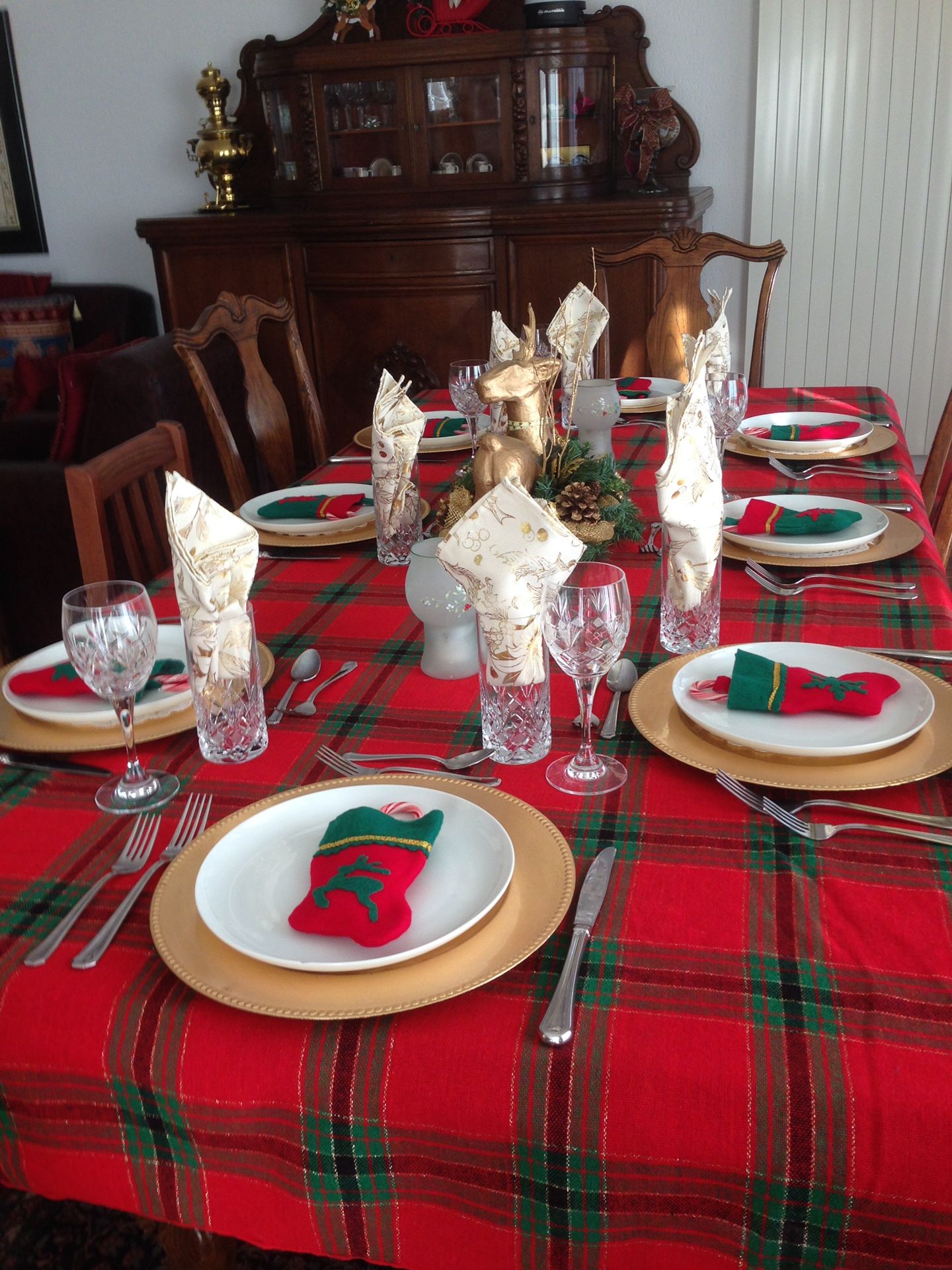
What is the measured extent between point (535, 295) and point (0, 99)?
7.81 ft

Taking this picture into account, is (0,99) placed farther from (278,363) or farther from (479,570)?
(479,570)

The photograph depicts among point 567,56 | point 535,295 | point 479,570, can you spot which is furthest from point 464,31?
point 479,570

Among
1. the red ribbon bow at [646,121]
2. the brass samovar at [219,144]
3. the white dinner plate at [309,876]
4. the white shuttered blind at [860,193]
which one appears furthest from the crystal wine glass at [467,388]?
the brass samovar at [219,144]

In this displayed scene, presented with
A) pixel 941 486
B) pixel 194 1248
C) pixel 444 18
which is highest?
pixel 444 18

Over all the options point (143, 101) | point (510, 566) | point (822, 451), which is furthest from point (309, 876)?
point (143, 101)

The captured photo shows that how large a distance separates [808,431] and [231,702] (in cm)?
115

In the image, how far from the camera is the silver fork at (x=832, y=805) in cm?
81

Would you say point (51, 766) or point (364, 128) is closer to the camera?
point (51, 766)

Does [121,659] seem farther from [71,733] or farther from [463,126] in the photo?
[463,126]

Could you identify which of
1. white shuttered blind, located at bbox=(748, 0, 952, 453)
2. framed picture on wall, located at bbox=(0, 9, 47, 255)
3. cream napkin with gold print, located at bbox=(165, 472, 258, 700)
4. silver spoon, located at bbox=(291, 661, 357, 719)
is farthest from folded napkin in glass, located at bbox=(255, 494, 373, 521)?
framed picture on wall, located at bbox=(0, 9, 47, 255)

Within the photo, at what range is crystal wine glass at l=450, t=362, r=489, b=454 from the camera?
175 centimetres

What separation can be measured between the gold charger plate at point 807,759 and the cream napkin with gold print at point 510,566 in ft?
0.39

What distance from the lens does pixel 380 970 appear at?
26.4 inches

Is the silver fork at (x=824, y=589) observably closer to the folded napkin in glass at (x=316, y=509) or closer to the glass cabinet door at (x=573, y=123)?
the folded napkin in glass at (x=316, y=509)
